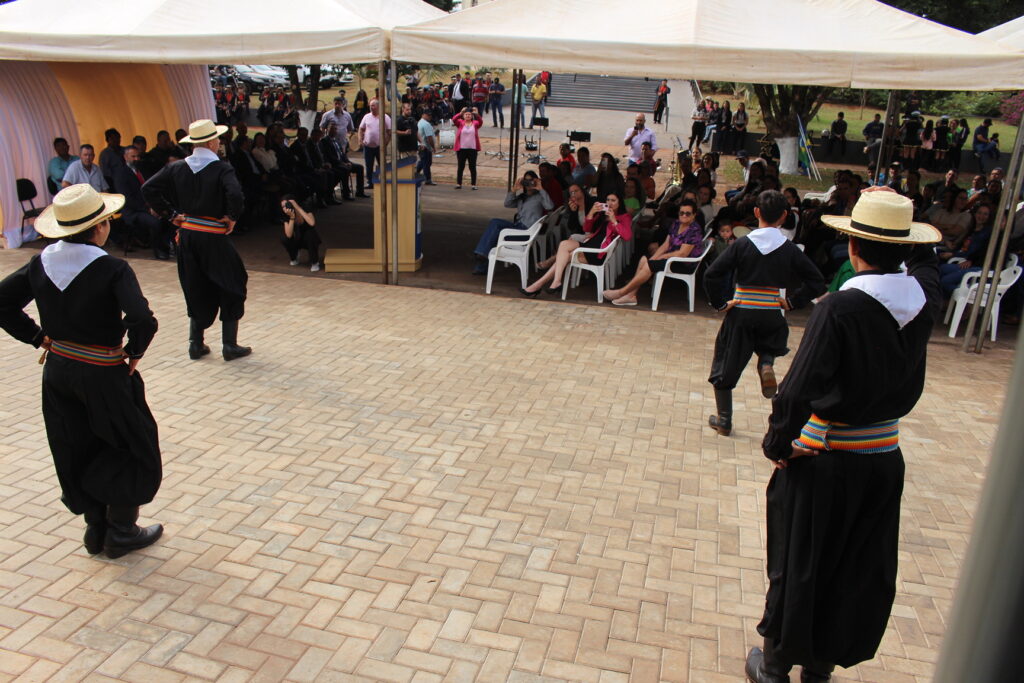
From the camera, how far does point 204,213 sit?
20.8ft

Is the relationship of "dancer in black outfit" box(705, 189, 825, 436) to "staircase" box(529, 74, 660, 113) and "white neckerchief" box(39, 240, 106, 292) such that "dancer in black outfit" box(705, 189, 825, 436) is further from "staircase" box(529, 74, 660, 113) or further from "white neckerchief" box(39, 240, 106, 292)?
"staircase" box(529, 74, 660, 113)

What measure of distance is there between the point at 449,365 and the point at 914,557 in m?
3.86

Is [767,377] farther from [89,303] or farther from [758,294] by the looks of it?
[89,303]

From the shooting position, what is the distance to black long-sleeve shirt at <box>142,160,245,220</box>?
627cm

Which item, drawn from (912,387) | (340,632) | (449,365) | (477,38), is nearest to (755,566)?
(912,387)

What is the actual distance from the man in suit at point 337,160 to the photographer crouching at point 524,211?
570cm

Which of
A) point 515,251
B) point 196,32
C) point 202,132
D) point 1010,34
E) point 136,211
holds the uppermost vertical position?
point 1010,34

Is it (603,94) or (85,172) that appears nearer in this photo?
(85,172)

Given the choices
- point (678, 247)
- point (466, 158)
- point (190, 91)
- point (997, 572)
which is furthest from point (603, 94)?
point (997, 572)

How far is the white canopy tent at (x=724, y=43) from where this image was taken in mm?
7336

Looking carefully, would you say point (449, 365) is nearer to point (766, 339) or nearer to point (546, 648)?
point (766, 339)

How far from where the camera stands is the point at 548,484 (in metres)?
Result: 4.92

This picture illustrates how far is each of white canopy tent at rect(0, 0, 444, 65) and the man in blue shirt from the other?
61.2 inches

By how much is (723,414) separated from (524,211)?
15.2ft
